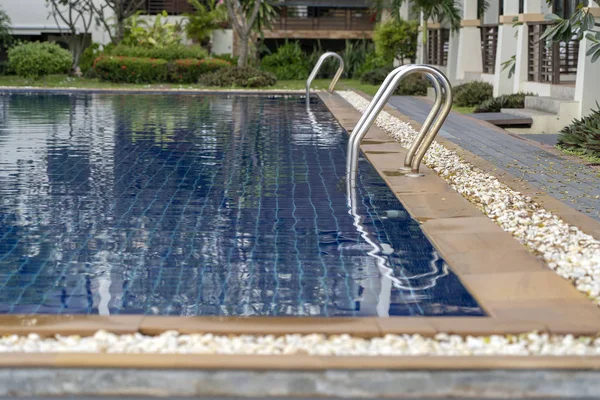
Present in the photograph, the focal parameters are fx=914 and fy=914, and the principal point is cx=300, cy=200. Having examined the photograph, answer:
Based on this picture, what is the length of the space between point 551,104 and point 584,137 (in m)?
3.84

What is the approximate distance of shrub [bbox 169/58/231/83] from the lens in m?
27.8

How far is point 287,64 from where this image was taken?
33.8 metres

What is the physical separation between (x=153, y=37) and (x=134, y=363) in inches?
1195

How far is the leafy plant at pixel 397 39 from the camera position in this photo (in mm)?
28756

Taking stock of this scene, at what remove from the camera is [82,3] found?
120ft

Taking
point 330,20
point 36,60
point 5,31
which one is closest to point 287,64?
point 330,20

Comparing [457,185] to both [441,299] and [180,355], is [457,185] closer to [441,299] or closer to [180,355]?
[441,299]

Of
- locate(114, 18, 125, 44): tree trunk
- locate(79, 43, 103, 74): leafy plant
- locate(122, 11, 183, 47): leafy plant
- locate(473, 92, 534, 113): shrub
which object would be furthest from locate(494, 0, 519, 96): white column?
locate(114, 18, 125, 44): tree trunk

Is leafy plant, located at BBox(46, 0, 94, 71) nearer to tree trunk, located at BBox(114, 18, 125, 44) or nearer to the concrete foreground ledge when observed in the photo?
tree trunk, located at BBox(114, 18, 125, 44)

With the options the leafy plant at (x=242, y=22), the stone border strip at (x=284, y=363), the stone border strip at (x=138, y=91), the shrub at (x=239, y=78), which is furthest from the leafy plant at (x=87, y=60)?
the stone border strip at (x=284, y=363)

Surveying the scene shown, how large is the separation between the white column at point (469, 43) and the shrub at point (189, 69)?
7.98 metres

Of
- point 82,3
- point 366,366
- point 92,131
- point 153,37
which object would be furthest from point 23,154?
point 82,3

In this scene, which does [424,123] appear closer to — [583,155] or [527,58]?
[583,155]

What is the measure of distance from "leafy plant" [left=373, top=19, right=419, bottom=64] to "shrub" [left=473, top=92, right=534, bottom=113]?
11.5m
